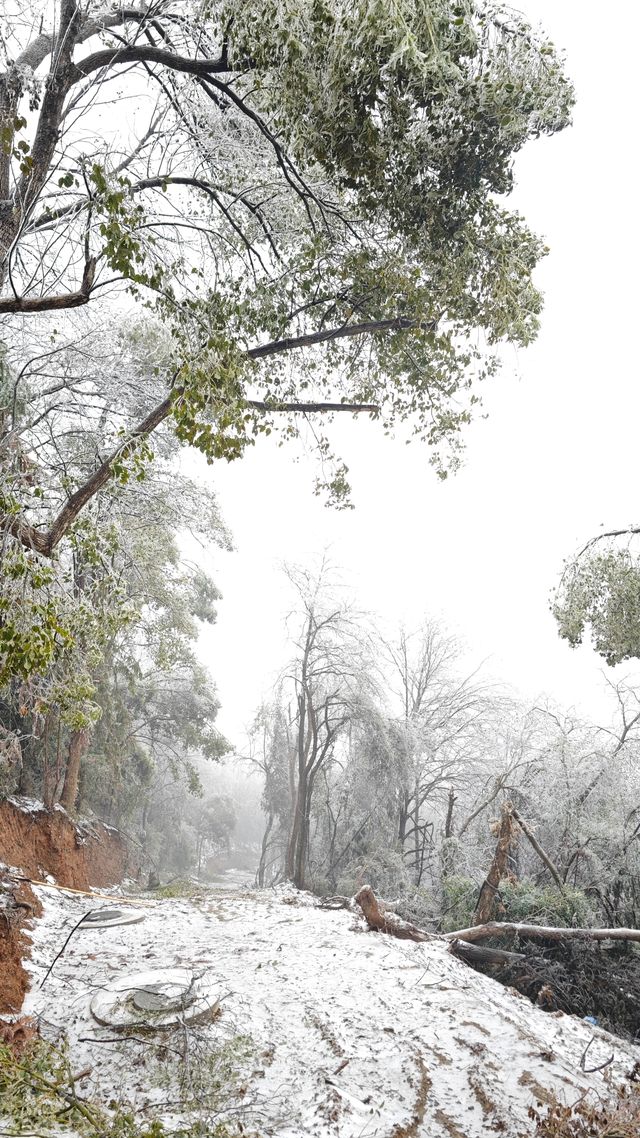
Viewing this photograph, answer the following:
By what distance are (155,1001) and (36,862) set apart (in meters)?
6.40

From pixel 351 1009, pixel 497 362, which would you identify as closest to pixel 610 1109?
pixel 351 1009

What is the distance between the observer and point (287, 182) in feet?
14.7

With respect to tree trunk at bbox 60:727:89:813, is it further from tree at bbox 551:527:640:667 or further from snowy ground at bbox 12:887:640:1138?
tree at bbox 551:527:640:667

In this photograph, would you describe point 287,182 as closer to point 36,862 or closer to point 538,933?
point 538,933

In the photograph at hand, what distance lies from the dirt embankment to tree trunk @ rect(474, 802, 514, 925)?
Result: 5.94 m

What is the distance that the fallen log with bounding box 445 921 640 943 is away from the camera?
7020mm

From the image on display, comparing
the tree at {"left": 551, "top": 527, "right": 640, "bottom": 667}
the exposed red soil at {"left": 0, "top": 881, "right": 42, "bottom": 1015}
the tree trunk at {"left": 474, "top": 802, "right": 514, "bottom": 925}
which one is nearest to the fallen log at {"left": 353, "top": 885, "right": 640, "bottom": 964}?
the tree trunk at {"left": 474, "top": 802, "right": 514, "bottom": 925}

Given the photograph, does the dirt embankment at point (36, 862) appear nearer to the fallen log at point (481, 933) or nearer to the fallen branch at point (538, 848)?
the fallen log at point (481, 933)

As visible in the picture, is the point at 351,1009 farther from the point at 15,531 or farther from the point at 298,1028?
the point at 15,531

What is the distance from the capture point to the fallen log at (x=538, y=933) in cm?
702

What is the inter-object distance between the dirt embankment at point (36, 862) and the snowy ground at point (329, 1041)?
23 centimetres

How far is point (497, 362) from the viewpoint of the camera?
18.1ft

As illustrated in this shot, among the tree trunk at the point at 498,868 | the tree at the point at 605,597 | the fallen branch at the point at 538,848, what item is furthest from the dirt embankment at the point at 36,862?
the tree at the point at 605,597

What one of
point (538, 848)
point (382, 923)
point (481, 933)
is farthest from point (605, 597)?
point (382, 923)
